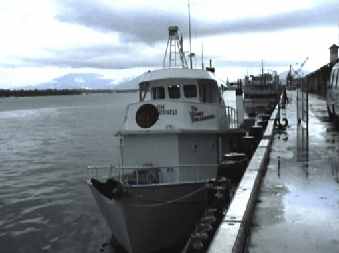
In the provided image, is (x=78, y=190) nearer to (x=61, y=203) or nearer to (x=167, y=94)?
(x=61, y=203)

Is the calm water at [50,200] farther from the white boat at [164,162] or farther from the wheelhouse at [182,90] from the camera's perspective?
the wheelhouse at [182,90]

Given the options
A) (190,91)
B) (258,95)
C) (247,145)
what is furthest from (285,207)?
(258,95)

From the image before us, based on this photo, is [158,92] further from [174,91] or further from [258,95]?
[258,95]

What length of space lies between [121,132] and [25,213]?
683cm

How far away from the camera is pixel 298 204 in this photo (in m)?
7.86

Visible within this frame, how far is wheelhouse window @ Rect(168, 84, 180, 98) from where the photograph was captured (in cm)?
1705

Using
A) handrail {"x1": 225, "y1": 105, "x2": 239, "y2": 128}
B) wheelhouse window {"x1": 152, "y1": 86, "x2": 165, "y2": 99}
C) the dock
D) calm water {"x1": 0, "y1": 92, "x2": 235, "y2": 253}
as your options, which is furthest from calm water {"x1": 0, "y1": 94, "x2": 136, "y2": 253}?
the dock

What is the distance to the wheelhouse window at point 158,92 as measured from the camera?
17.2 metres

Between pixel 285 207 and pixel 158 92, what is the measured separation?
1024 centimetres

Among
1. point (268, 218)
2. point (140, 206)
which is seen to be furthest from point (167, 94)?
point (268, 218)

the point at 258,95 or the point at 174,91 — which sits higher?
the point at 174,91

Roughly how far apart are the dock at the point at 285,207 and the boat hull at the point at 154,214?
263cm

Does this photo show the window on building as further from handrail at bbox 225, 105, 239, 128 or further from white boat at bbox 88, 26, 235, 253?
handrail at bbox 225, 105, 239, 128

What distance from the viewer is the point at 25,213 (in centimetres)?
1902
